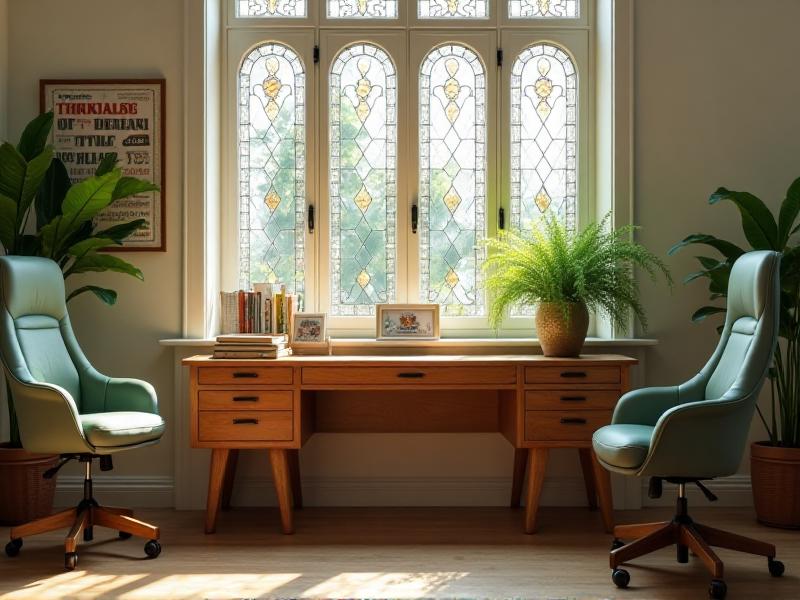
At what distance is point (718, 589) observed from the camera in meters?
2.53

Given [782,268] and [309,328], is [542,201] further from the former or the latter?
[309,328]

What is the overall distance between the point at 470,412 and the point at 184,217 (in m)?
1.69

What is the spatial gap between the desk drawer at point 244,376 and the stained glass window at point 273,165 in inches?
30.6

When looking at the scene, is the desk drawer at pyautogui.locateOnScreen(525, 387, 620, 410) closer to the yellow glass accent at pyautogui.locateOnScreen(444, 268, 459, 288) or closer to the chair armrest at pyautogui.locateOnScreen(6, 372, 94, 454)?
the yellow glass accent at pyautogui.locateOnScreen(444, 268, 459, 288)

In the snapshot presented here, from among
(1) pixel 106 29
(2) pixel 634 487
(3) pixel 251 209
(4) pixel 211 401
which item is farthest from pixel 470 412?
(1) pixel 106 29

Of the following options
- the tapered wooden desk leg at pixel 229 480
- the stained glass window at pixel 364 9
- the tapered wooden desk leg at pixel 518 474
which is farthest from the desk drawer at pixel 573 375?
the stained glass window at pixel 364 9

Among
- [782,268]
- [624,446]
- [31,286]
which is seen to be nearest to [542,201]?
[782,268]

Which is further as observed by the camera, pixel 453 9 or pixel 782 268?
pixel 453 9

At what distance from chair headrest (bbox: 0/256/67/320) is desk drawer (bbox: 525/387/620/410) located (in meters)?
2.04

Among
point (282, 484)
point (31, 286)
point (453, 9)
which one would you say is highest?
point (453, 9)

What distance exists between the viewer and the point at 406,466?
379cm

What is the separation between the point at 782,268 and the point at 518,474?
150 centimetres

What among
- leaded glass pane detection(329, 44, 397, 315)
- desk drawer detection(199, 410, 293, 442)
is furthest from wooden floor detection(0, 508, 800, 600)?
leaded glass pane detection(329, 44, 397, 315)

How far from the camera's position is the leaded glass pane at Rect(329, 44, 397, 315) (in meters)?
3.97
